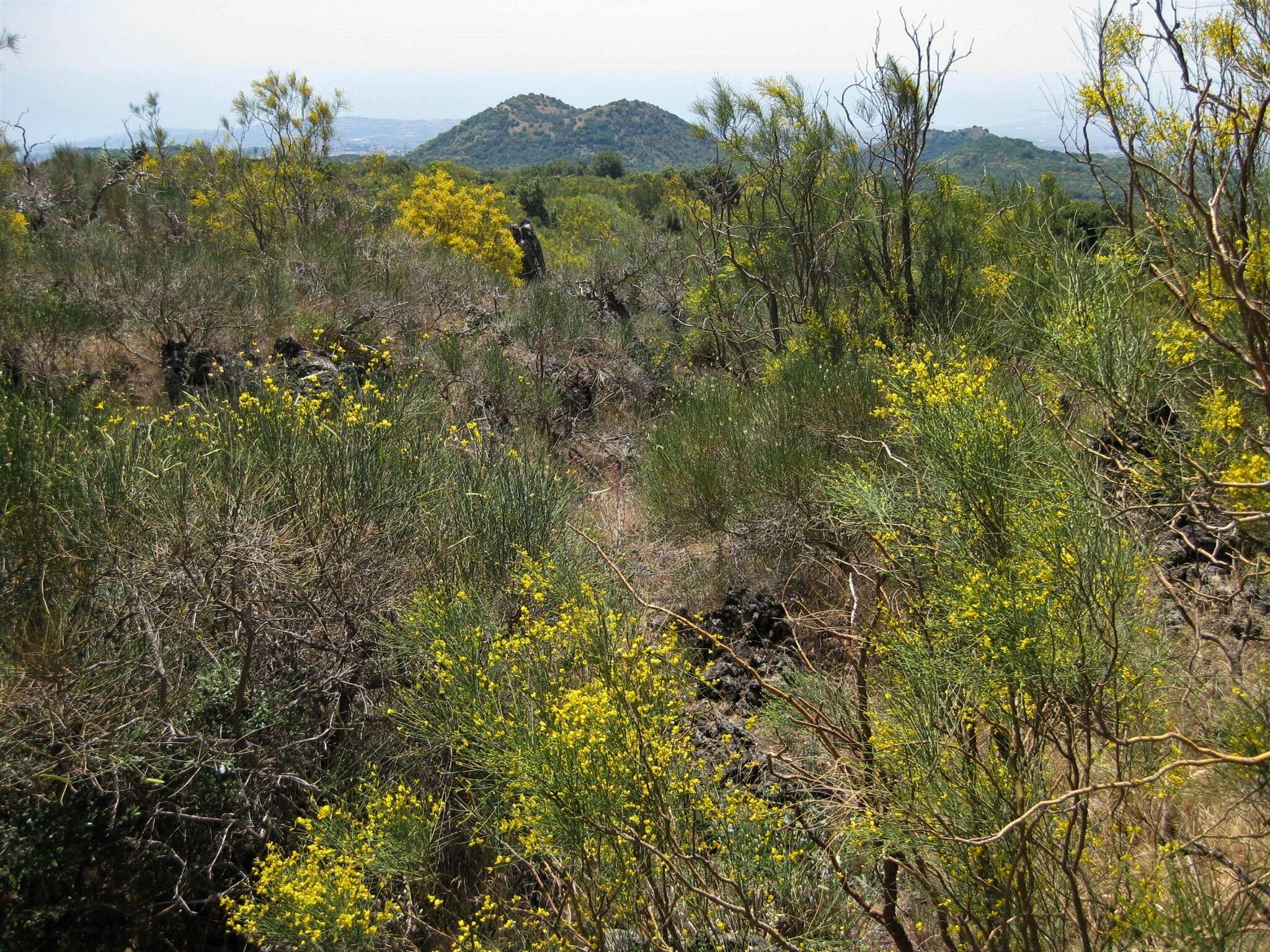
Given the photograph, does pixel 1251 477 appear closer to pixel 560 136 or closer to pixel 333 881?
pixel 333 881

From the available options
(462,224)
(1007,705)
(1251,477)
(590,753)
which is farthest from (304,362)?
(462,224)

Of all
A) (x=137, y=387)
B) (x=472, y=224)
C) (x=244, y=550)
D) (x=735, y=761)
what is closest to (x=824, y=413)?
(x=735, y=761)

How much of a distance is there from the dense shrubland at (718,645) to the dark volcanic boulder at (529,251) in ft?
27.9

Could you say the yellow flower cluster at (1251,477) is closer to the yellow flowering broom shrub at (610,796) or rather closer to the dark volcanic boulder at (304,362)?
the yellow flowering broom shrub at (610,796)

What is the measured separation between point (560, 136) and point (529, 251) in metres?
78.2

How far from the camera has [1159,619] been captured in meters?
2.74

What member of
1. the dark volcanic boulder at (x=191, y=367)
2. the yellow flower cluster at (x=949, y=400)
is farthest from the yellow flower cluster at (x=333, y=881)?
the dark volcanic boulder at (x=191, y=367)

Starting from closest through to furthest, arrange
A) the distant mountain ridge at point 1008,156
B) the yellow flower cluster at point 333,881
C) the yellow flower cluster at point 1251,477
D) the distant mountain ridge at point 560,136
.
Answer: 1. the yellow flower cluster at point 1251,477
2. the yellow flower cluster at point 333,881
3. the distant mountain ridge at point 1008,156
4. the distant mountain ridge at point 560,136

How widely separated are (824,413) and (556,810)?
13.5ft

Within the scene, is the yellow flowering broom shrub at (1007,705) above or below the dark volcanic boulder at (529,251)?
below

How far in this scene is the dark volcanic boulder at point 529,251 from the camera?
14477mm

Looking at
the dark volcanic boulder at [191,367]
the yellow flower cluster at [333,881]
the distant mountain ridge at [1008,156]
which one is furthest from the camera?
the distant mountain ridge at [1008,156]

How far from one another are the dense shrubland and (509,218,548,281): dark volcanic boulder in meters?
8.51

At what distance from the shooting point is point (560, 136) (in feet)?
281
